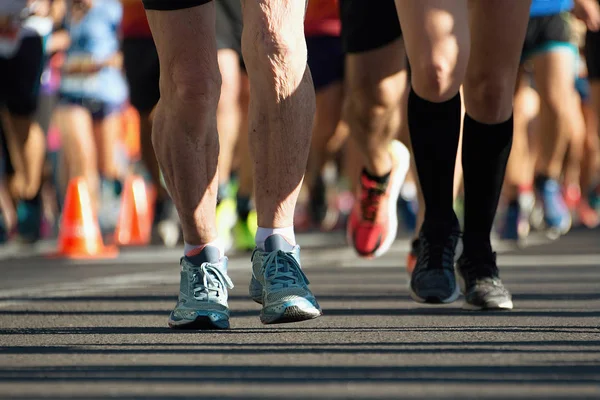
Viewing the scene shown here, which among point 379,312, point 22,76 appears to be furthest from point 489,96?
point 22,76

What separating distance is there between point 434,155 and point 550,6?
4.03 meters

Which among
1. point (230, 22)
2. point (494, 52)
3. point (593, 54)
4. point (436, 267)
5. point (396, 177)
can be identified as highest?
point (230, 22)

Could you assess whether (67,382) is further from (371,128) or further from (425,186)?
(371,128)

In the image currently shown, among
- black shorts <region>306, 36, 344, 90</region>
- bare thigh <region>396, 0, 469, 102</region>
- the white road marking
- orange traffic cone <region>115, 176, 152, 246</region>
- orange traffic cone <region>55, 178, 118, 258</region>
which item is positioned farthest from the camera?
orange traffic cone <region>115, 176, 152, 246</region>

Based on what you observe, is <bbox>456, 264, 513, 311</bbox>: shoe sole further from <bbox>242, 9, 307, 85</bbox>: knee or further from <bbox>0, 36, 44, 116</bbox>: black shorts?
<bbox>0, 36, 44, 116</bbox>: black shorts

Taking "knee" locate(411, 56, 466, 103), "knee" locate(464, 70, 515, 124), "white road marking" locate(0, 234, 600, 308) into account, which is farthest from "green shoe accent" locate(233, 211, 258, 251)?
"knee" locate(411, 56, 466, 103)

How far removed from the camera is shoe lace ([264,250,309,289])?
13.9ft

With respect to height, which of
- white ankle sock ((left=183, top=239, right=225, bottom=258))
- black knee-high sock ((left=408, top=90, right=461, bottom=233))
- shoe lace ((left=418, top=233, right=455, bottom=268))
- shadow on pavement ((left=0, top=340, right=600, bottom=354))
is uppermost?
black knee-high sock ((left=408, top=90, right=461, bottom=233))

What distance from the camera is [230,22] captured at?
7648mm

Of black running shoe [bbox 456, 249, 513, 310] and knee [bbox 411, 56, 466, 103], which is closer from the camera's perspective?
knee [bbox 411, 56, 466, 103]

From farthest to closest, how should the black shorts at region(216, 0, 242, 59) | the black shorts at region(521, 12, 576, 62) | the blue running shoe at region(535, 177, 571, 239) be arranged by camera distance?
1. the blue running shoe at region(535, 177, 571, 239)
2. the black shorts at region(521, 12, 576, 62)
3. the black shorts at region(216, 0, 242, 59)

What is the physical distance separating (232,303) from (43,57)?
5.07 meters

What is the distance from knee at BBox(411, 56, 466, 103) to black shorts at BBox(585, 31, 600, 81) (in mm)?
4164

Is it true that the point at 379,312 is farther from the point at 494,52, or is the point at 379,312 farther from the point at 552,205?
the point at 552,205
